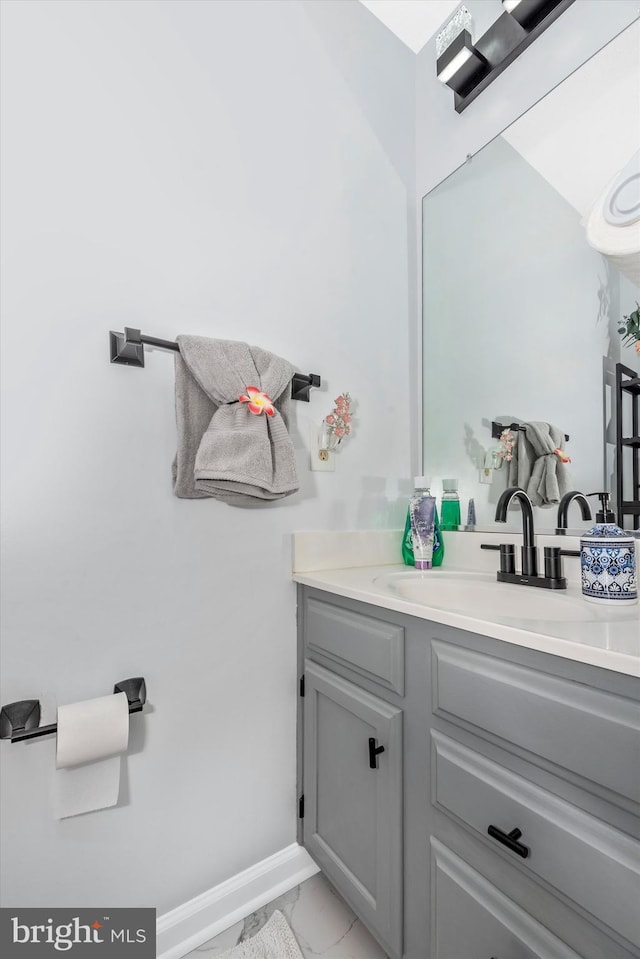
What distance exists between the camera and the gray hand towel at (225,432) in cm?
102

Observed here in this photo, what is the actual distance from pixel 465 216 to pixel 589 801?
1549 millimetres

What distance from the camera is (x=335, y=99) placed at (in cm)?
144

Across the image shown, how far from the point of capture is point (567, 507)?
116 centimetres

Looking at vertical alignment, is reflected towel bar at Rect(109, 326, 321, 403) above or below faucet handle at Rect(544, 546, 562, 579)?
above

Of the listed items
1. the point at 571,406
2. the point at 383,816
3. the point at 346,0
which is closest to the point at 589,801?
the point at 383,816

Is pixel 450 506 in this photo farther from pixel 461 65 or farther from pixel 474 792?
pixel 461 65

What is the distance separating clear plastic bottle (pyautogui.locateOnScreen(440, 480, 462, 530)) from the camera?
1.46 m

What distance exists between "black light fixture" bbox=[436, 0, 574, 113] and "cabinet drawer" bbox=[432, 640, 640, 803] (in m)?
1.64

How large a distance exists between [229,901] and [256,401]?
1221 millimetres

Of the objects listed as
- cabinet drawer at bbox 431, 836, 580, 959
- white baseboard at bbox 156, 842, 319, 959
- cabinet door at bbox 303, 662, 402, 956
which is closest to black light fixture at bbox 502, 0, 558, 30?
cabinet door at bbox 303, 662, 402, 956

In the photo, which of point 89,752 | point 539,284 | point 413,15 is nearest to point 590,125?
point 539,284

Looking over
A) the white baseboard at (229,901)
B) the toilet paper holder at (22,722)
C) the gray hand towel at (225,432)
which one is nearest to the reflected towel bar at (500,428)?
the gray hand towel at (225,432)

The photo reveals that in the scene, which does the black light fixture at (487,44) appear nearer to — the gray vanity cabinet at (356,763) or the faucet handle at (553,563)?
the faucet handle at (553,563)

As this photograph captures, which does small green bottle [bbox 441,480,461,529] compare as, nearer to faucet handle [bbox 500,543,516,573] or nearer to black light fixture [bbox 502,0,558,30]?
faucet handle [bbox 500,543,516,573]
